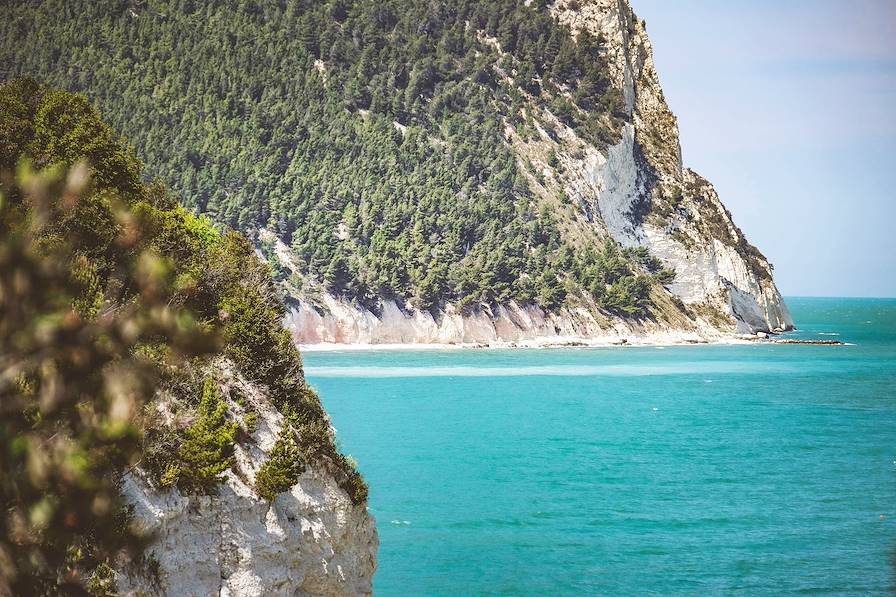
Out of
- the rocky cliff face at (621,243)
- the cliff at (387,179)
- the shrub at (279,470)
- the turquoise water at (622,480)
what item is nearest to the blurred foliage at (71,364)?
the shrub at (279,470)

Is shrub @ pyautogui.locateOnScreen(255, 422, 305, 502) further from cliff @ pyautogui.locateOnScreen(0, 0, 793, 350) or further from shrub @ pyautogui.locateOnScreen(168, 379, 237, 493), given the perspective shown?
cliff @ pyautogui.locateOnScreen(0, 0, 793, 350)

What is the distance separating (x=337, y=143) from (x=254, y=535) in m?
159

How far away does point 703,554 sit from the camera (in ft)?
117

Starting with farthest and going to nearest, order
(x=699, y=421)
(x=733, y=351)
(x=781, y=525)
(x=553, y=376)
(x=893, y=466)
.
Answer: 1. (x=733, y=351)
2. (x=553, y=376)
3. (x=699, y=421)
4. (x=893, y=466)
5. (x=781, y=525)

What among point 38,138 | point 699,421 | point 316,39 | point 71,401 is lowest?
point 699,421

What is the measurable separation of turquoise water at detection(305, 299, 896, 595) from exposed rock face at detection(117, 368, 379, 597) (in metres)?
7.35

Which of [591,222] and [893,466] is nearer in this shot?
[893,466]

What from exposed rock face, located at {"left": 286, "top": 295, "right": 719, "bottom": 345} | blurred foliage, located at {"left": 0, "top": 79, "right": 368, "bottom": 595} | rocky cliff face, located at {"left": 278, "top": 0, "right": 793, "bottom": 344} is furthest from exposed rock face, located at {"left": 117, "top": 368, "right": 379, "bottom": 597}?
rocky cliff face, located at {"left": 278, "top": 0, "right": 793, "bottom": 344}

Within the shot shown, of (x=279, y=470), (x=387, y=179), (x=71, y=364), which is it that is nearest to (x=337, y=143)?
(x=387, y=179)

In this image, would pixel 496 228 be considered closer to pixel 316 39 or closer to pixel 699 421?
pixel 316 39

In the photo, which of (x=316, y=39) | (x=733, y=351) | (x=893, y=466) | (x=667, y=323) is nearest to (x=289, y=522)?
(x=893, y=466)

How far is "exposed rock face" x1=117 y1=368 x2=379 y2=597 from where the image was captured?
58.5 ft

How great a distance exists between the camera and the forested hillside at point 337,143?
523ft

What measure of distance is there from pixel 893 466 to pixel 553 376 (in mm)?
57837
